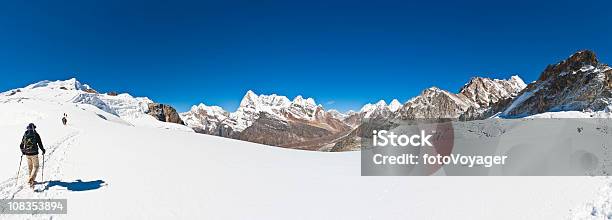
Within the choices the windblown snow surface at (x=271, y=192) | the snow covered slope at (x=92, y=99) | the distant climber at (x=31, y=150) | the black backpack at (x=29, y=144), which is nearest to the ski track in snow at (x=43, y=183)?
the windblown snow surface at (x=271, y=192)

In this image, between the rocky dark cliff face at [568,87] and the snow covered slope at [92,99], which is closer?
the rocky dark cliff face at [568,87]

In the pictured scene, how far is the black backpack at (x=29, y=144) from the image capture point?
14.2m

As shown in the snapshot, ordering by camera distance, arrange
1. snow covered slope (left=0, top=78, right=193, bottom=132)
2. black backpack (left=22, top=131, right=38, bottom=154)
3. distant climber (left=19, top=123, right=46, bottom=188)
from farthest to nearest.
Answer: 1. snow covered slope (left=0, top=78, right=193, bottom=132)
2. black backpack (left=22, top=131, right=38, bottom=154)
3. distant climber (left=19, top=123, right=46, bottom=188)

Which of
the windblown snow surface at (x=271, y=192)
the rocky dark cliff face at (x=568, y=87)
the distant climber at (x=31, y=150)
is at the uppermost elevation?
the rocky dark cliff face at (x=568, y=87)

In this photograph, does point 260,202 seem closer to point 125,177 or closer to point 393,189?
point 393,189

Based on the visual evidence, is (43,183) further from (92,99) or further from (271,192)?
(92,99)

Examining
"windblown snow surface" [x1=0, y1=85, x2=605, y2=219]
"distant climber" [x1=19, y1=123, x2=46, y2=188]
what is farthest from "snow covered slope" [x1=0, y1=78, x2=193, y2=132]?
"distant climber" [x1=19, y1=123, x2=46, y2=188]

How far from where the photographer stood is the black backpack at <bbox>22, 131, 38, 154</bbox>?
1418cm

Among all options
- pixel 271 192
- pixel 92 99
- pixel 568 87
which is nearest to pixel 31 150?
pixel 271 192

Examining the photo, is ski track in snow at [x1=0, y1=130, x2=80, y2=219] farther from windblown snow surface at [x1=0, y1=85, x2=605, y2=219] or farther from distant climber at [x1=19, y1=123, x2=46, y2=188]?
distant climber at [x1=19, y1=123, x2=46, y2=188]

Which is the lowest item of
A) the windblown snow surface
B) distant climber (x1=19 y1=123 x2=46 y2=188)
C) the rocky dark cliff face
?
the windblown snow surface

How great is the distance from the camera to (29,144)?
14.3 metres

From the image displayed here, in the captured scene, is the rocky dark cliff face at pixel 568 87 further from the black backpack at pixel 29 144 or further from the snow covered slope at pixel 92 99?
the snow covered slope at pixel 92 99

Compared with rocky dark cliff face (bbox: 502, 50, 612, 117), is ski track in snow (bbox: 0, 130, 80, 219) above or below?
below
